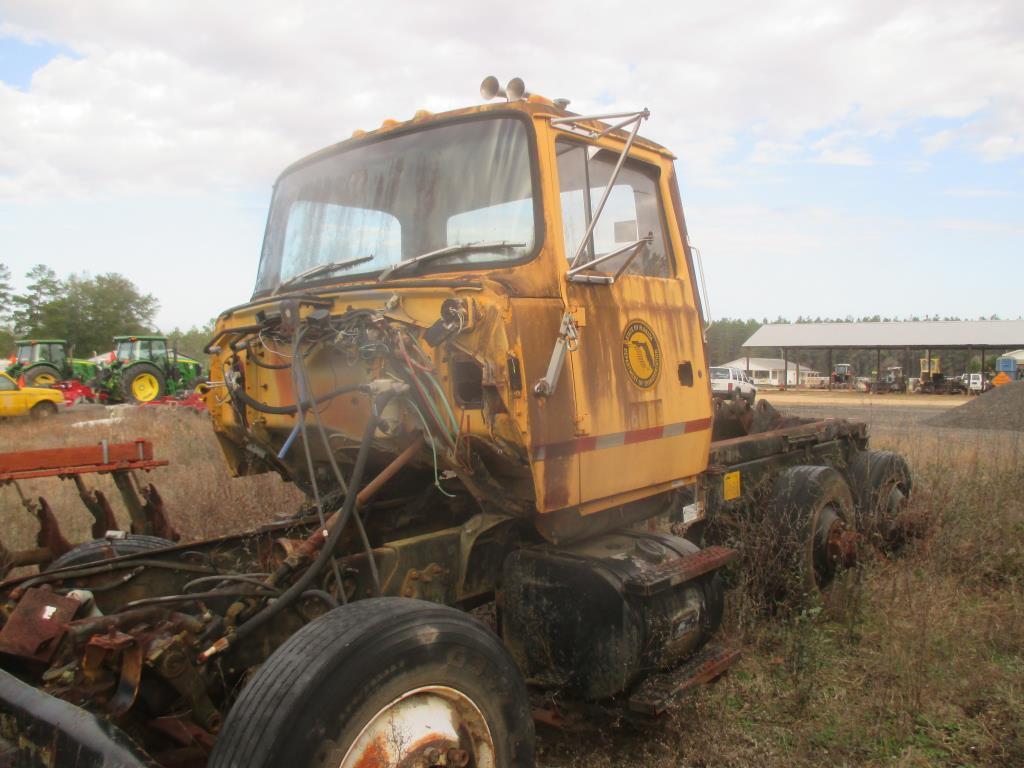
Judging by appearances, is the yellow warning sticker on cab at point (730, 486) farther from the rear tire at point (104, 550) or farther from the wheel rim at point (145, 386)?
the wheel rim at point (145, 386)

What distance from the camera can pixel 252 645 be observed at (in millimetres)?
3029

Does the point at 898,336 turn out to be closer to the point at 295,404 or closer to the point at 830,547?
the point at 830,547

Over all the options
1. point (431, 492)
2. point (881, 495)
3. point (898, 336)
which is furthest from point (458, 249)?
point (898, 336)

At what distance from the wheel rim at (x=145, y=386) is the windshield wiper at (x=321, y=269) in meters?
25.0

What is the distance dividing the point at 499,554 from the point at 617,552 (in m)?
0.54

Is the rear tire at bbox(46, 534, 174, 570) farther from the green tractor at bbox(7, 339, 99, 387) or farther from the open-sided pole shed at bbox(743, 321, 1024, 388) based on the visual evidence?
the open-sided pole shed at bbox(743, 321, 1024, 388)

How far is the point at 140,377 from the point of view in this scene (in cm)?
2680

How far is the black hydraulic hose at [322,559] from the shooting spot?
287 centimetres

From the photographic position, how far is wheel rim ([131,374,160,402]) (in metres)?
26.7

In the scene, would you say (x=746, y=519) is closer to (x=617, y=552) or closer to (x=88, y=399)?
(x=617, y=552)

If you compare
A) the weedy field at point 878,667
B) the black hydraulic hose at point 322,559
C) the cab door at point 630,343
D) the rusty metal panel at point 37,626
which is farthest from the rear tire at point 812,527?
the rusty metal panel at point 37,626

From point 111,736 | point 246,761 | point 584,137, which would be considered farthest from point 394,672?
point 584,137

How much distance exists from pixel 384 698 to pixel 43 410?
2175cm

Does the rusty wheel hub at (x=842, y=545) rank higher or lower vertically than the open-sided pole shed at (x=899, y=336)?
lower
